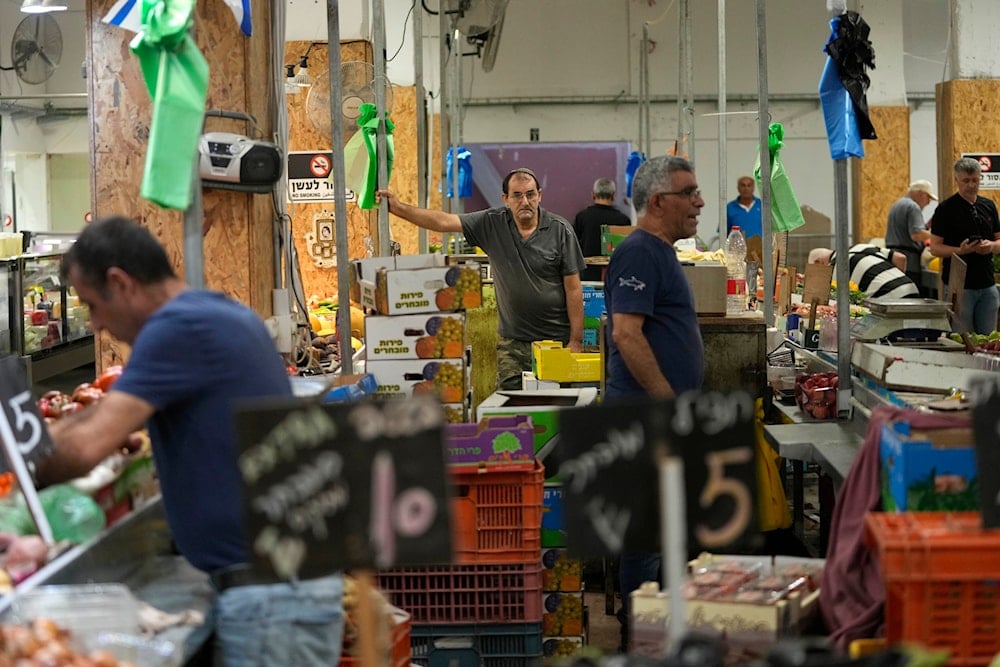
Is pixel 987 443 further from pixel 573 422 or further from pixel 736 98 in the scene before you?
pixel 736 98

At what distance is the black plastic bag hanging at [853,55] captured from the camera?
5.69 m

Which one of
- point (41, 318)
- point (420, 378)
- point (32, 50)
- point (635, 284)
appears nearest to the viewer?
point (635, 284)

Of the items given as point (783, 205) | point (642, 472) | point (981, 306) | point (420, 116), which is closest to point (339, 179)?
point (783, 205)

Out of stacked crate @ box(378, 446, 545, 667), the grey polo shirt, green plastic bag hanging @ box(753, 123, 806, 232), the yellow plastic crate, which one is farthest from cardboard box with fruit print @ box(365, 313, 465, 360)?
green plastic bag hanging @ box(753, 123, 806, 232)

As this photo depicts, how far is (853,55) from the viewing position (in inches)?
226

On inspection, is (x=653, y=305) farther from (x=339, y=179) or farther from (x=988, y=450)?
(x=988, y=450)

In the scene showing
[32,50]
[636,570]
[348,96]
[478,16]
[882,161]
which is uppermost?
[478,16]

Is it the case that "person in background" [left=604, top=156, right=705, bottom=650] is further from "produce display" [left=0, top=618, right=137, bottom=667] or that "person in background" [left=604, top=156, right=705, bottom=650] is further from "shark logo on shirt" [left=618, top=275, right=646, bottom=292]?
"produce display" [left=0, top=618, right=137, bottom=667]

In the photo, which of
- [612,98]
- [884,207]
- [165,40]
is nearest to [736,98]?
[612,98]

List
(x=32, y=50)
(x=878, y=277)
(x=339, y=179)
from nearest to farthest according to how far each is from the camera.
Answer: (x=339, y=179), (x=878, y=277), (x=32, y=50)

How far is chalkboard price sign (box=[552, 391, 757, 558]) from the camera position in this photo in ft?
8.84

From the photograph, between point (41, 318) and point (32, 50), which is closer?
point (32, 50)

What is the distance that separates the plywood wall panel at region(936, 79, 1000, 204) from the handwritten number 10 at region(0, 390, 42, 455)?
15.0 metres

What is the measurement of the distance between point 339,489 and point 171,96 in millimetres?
1763
